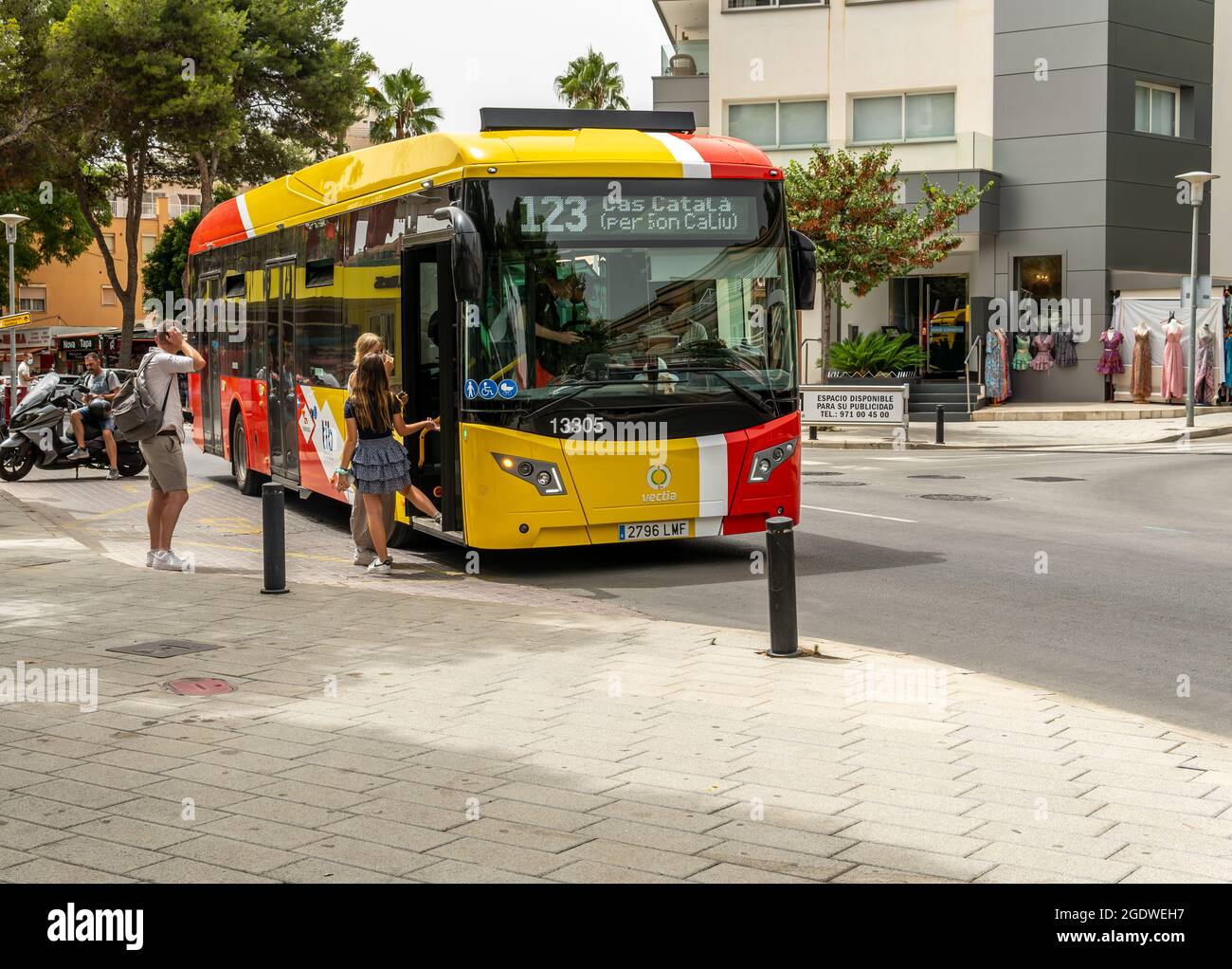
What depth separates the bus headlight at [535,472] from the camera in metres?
11.1

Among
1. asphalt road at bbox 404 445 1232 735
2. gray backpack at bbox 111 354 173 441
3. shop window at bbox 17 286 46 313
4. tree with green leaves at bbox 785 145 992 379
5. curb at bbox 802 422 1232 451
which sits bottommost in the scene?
asphalt road at bbox 404 445 1232 735

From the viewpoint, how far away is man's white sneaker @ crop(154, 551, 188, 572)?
38.6 feet

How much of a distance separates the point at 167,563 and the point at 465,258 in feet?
11.7

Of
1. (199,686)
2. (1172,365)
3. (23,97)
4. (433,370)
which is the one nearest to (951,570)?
(433,370)

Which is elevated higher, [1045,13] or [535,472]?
[1045,13]

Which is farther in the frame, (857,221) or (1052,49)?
(1052,49)

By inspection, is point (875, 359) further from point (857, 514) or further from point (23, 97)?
point (23, 97)

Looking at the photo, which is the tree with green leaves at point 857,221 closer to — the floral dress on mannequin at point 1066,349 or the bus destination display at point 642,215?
the floral dress on mannequin at point 1066,349

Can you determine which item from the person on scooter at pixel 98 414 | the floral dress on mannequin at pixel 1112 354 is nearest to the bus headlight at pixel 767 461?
the person on scooter at pixel 98 414

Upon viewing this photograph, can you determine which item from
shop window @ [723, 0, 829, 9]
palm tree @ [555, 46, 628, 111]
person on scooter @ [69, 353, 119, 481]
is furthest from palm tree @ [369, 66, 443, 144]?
person on scooter @ [69, 353, 119, 481]

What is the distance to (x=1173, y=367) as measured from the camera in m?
33.7

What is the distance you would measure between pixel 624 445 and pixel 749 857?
6.75m

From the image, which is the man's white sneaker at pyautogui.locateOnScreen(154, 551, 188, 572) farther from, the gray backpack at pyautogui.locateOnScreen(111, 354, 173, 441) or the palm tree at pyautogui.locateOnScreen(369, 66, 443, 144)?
the palm tree at pyautogui.locateOnScreen(369, 66, 443, 144)

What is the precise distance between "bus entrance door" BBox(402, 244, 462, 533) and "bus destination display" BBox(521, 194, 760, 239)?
86 cm
